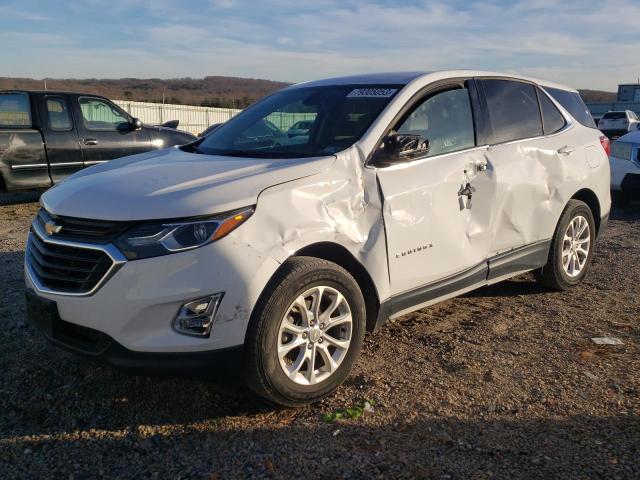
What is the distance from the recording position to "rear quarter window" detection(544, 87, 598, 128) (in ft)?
18.7

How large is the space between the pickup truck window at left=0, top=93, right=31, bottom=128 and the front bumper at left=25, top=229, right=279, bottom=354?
7.41m

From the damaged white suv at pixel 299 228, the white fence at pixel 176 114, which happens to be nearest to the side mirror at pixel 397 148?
the damaged white suv at pixel 299 228

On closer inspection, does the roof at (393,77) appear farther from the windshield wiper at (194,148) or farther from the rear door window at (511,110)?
the windshield wiper at (194,148)

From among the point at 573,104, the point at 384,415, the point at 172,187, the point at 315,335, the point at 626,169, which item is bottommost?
the point at 384,415

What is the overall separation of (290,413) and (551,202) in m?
2.91

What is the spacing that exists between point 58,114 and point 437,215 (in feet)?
25.0

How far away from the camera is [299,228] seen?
3316 mm

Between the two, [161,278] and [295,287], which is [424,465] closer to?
[295,287]

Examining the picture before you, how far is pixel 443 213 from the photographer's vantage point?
412cm

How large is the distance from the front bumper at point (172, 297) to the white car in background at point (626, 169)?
8680 mm

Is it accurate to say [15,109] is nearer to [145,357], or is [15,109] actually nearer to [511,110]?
[511,110]

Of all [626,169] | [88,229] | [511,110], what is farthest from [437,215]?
[626,169]

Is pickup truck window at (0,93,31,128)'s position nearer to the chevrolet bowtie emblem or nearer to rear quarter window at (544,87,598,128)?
the chevrolet bowtie emblem

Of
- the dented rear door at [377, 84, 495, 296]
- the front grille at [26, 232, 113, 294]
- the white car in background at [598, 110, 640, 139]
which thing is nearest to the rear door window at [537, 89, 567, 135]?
the dented rear door at [377, 84, 495, 296]
